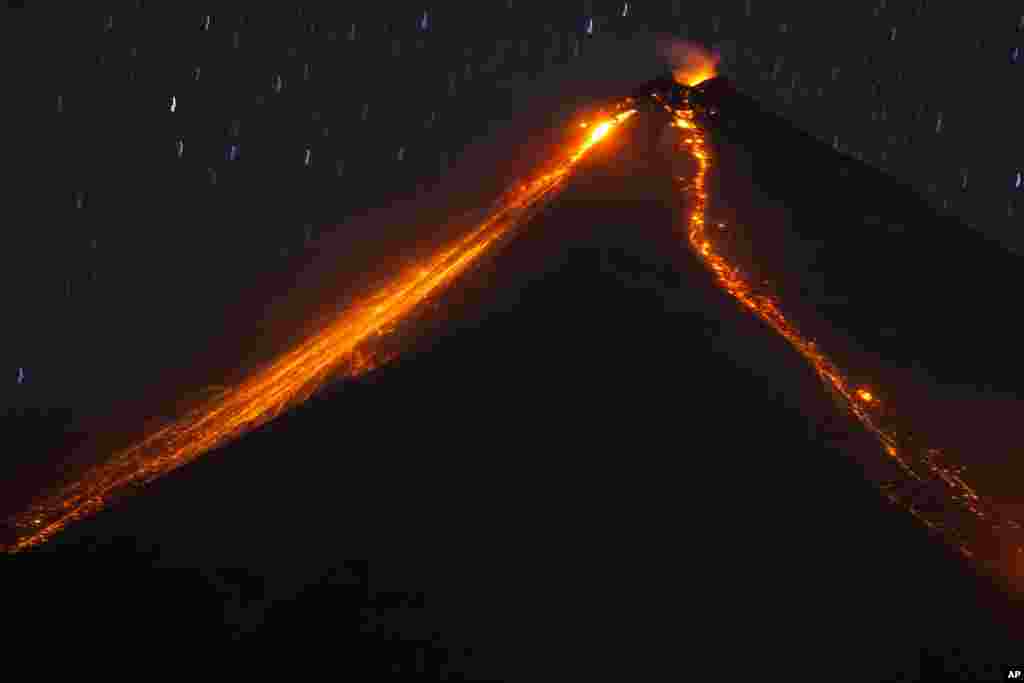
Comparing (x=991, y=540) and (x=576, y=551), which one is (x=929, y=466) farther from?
(x=576, y=551)

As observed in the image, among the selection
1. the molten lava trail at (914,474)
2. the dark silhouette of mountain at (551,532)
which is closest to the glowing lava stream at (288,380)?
the dark silhouette of mountain at (551,532)

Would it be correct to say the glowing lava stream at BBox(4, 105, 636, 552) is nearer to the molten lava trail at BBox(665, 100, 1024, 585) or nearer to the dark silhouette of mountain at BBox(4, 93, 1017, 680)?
the dark silhouette of mountain at BBox(4, 93, 1017, 680)

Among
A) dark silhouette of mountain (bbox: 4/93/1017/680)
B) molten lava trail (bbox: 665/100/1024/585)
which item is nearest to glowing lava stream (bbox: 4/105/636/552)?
dark silhouette of mountain (bbox: 4/93/1017/680)

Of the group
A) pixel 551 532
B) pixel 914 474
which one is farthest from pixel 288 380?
pixel 914 474

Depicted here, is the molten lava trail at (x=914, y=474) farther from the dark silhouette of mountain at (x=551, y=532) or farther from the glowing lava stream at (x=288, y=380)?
the glowing lava stream at (x=288, y=380)

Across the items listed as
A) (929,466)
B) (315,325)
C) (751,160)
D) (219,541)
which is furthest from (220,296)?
(929,466)
